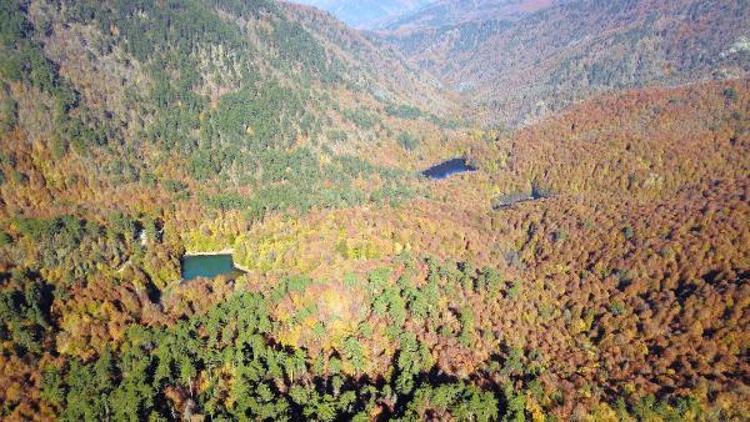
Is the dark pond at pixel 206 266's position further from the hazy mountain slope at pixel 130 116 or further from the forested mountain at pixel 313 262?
the hazy mountain slope at pixel 130 116

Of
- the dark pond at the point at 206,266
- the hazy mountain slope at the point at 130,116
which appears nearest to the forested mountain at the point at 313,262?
the hazy mountain slope at the point at 130,116

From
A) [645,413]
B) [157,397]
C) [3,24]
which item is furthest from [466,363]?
[3,24]

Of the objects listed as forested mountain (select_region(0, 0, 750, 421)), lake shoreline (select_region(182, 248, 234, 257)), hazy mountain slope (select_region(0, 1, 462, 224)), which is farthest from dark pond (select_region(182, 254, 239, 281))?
hazy mountain slope (select_region(0, 1, 462, 224))

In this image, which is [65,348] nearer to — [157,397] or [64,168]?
[157,397]

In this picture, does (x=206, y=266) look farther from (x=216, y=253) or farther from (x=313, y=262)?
(x=313, y=262)

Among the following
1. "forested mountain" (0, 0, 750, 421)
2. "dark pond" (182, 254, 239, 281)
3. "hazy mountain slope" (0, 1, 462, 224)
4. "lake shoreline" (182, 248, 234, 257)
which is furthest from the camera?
"hazy mountain slope" (0, 1, 462, 224)

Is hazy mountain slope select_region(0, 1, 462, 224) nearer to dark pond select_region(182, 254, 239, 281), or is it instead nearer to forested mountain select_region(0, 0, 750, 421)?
forested mountain select_region(0, 0, 750, 421)
